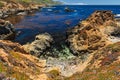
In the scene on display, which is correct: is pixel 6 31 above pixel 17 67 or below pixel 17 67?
below

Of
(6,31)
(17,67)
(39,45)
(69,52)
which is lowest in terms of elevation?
(69,52)

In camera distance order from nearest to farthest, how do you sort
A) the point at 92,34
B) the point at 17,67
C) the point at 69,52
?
1. the point at 17,67
2. the point at 69,52
3. the point at 92,34

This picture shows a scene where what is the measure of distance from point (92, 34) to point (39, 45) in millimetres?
12543

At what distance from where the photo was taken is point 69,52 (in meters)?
57.1

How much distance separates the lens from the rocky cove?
1516 inches

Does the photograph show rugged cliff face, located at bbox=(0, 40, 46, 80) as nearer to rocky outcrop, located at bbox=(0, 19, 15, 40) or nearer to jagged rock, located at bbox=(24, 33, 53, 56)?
jagged rock, located at bbox=(24, 33, 53, 56)

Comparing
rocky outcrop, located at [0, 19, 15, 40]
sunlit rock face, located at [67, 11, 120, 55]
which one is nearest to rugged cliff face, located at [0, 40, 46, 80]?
sunlit rock face, located at [67, 11, 120, 55]

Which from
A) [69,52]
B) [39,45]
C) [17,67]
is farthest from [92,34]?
[17,67]

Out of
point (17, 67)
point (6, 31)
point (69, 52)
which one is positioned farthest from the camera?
point (6, 31)

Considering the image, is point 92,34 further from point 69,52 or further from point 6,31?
point 6,31

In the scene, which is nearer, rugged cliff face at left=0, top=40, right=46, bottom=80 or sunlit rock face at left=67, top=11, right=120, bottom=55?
rugged cliff face at left=0, top=40, right=46, bottom=80

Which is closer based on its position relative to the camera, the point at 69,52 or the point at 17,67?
the point at 17,67

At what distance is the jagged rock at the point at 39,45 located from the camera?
54438 mm

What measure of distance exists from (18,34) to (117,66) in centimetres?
4897
